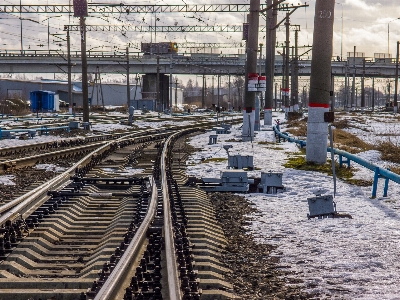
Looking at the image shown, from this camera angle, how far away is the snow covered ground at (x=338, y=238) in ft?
20.9

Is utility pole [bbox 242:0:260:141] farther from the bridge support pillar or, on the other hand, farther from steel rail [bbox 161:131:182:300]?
the bridge support pillar

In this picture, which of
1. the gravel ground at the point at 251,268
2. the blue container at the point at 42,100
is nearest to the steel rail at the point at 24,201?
the gravel ground at the point at 251,268

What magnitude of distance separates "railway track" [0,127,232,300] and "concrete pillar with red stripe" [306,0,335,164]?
5.39 metres

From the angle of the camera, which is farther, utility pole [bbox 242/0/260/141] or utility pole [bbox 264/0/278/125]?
utility pole [bbox 264/0/278/125]

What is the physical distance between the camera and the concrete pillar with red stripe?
54.6ft

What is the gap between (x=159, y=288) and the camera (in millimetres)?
5648

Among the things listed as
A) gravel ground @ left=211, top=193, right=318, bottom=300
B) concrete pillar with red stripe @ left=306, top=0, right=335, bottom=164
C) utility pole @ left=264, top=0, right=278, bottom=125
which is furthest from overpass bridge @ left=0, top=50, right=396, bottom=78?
gravel ground @ left=211, top=193, right=318, bottom=300

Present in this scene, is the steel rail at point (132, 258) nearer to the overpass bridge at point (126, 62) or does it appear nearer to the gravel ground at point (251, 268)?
the gravel ground at point (251, 268)

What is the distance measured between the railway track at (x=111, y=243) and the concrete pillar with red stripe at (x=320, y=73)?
539 cm

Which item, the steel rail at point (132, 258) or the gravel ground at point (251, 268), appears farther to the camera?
the gravel ground at point (251, 268)

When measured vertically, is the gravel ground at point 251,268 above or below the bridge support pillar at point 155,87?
below

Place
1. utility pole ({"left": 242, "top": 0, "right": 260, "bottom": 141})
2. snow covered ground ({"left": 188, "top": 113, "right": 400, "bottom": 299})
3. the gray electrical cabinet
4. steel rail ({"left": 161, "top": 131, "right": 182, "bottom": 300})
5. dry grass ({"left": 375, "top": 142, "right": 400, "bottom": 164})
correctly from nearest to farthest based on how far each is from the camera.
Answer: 1. steel rail ({"left": 161, "top": 131, "right": 182, "bottom": 300})
2. snow covered ground ({"left": 188, "top": 113, "right": 400, "bottom": 299})
3. the gray electrical cabinet
4. dry grass ({"left": 375, "top": 142, "right": 400, "bottom": 164})
5. utility pole ({"left": 242, "top": 0, "right": 260, "bottom": 141})

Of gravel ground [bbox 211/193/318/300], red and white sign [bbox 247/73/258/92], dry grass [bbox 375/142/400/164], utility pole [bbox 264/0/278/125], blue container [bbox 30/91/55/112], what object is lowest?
gravel ground [bbox 211/193/318/300]

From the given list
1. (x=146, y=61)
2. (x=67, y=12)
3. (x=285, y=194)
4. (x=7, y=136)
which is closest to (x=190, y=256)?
(x=285, y=194)
